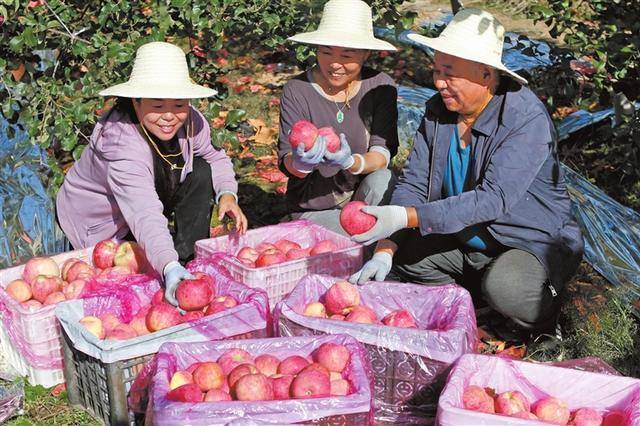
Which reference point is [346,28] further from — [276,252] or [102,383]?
[102,383]

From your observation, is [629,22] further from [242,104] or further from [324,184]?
[242,104]

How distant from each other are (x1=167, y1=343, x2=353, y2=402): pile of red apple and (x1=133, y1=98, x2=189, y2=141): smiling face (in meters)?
1.10

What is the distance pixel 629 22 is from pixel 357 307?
2495 millimetres


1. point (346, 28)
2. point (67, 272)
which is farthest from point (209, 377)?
point (346, 28)

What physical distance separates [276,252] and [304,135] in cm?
53

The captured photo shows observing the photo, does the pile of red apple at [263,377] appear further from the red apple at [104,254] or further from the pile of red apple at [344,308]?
the red apple at [104,254]

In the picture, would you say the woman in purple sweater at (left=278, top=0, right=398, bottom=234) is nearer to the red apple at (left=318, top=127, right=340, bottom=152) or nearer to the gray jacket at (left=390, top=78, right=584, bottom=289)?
the red apple at (left=318, top=127, right=340, bottom=152)

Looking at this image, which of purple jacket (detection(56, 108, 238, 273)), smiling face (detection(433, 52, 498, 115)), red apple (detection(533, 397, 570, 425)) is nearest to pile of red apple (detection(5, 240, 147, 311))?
purple jacket (detection(56, 108, 238, 273))

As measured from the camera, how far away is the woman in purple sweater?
3.79m

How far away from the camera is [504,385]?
102 inches

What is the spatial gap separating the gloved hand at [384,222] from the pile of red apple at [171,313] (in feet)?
1.87

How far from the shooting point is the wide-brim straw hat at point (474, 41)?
3066mm

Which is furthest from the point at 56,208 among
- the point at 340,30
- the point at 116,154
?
the point at 340,30

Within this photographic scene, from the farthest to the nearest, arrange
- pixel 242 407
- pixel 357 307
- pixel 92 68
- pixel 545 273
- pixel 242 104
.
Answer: pixel 242 104
pixel 92 68
pixel 545 273
pixel 357 307
pixel 242 407
